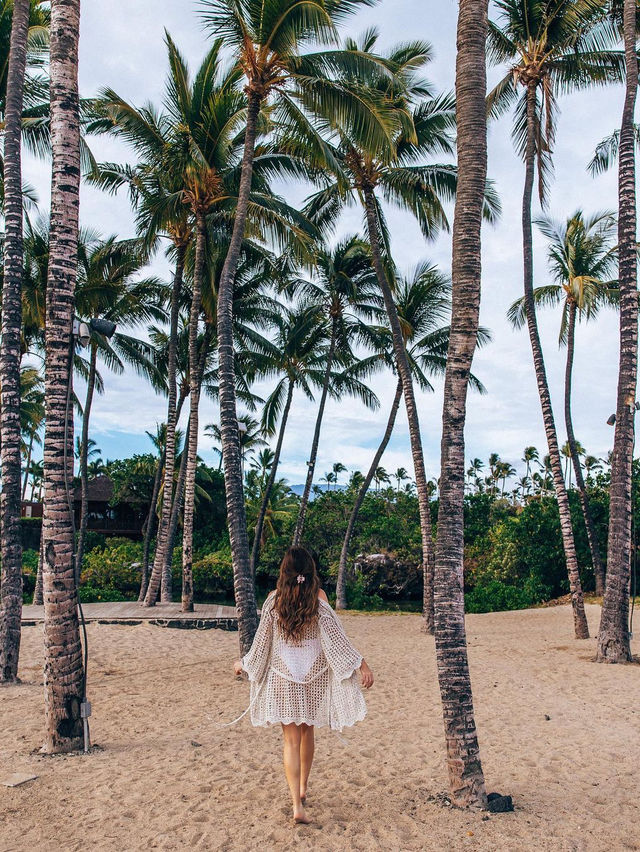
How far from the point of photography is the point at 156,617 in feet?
45.2

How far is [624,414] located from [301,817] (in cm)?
809

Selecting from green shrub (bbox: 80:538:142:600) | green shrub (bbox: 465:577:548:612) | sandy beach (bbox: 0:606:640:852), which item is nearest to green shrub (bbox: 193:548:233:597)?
green shrub (bbox: 80:538:142:600)

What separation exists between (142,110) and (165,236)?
3.06m

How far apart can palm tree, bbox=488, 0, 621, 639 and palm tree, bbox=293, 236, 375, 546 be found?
24.3 feet

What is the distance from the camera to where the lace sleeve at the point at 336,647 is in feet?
13.3

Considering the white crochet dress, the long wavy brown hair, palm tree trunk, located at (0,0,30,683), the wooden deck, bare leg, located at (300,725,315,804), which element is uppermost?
palm tree trunk, located at (0,0,30,683)

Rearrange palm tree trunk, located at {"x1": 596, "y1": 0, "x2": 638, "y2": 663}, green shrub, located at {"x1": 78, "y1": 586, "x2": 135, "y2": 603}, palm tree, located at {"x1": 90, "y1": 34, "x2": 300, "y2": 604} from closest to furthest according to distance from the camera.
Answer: palm tree trunk, located at {"x1": 596, "y1": 0, "x2": 638, "y2": 663} → palm tree, located at {"x1": 90, "y1": 34, "x2": 300, "y2": 604} → green shrub, located at {"x1": 78, "y1": 586, "x2": 135, "y2": 603}

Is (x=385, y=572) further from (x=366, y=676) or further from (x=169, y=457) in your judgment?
(x=366, y=676)

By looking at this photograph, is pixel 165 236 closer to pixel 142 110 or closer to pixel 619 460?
pixel 142 110

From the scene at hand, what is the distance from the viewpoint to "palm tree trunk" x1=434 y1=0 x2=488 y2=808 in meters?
4.19

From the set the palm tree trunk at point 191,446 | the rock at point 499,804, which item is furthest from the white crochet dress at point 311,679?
the palm tree trunk at point 191,446

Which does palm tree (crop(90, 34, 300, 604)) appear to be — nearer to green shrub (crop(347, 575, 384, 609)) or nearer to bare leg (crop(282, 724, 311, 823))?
bare leg (crop(282, 724, 311, 823))

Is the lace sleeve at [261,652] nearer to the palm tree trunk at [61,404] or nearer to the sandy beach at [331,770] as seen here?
the sandy beach at [331,770]

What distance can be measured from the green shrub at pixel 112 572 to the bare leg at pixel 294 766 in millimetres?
21762
